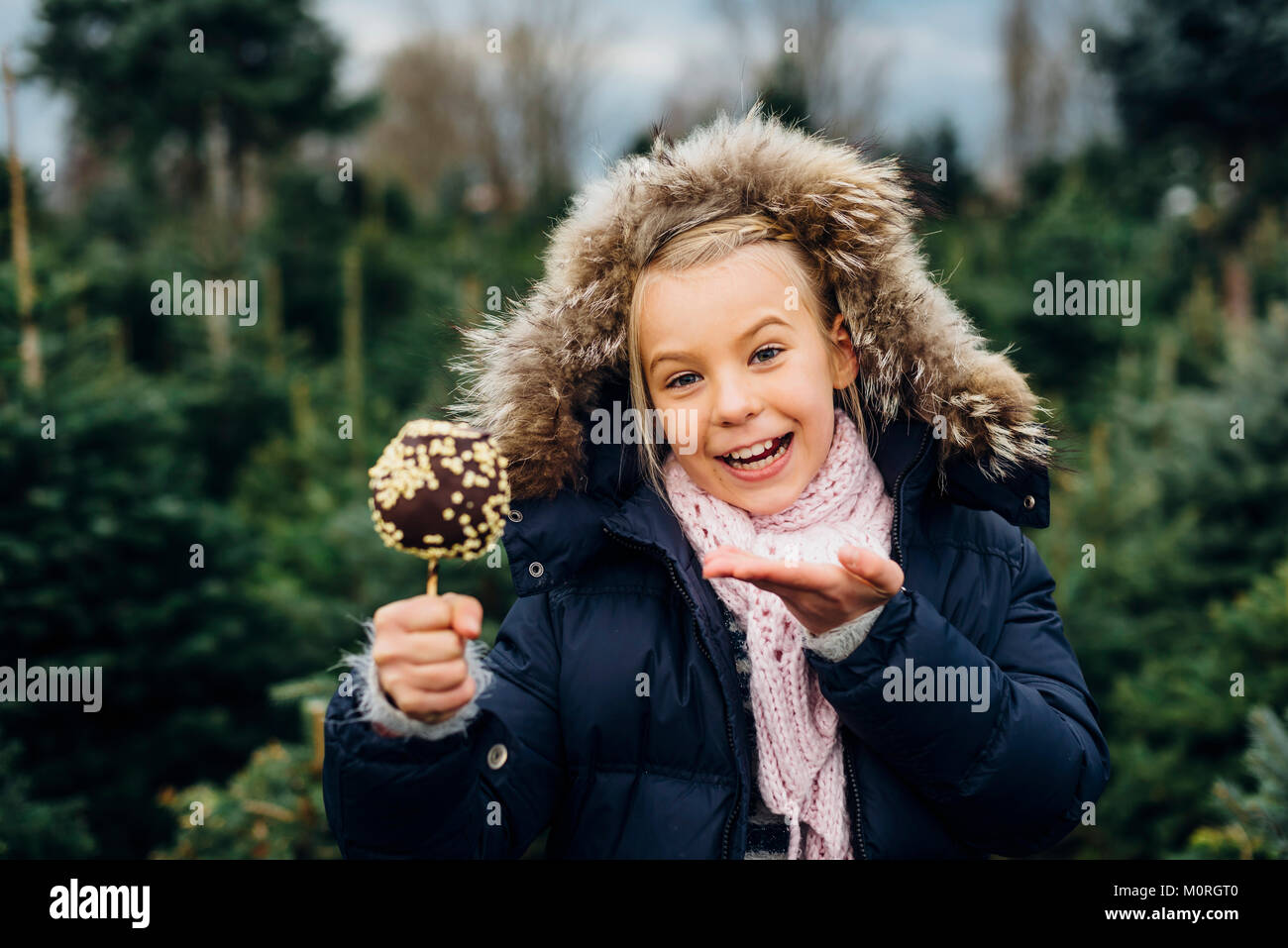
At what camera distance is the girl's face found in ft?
5.89

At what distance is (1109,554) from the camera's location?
4812mm

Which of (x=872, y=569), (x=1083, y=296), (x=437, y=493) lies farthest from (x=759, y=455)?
(x=1083, y=296)

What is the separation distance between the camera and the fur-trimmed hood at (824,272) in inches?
74.8

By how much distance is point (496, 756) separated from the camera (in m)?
1.59

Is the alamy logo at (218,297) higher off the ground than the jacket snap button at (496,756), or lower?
higher

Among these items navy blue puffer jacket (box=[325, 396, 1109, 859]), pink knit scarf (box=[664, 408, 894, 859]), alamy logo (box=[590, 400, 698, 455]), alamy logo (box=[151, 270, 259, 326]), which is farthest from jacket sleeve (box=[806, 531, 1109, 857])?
alamy logo (box=[151, 270, 259, 326])

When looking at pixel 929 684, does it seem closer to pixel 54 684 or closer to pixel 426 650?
pixel 426 650

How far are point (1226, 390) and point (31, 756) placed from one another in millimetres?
6010

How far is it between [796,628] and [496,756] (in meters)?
0.61

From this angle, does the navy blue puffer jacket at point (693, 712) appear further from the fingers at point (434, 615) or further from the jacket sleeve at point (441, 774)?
the fingers at point (434, 615)

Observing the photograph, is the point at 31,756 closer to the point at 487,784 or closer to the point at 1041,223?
the point at 487,784

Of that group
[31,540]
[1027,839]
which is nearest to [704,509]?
[1027,839]
